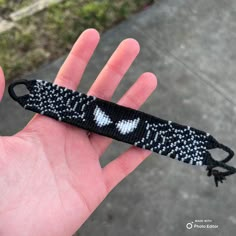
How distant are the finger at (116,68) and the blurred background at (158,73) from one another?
0.41 m

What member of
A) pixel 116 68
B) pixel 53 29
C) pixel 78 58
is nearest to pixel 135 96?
pixel 116 68

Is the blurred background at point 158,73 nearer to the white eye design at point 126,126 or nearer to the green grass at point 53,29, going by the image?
the green grass at point 53,29

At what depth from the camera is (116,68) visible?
173 centimetres

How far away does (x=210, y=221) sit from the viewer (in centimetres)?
194

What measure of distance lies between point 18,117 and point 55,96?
52 cm

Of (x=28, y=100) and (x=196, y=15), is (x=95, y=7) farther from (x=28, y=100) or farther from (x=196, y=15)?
(x=28, y=100)

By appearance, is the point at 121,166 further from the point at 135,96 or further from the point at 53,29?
the point at 53,29

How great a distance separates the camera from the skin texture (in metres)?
1.42

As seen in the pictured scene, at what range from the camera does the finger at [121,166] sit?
1.64 meters

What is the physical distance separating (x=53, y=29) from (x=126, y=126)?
0.94m

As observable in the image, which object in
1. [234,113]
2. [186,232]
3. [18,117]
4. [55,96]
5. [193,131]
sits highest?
[55,96]

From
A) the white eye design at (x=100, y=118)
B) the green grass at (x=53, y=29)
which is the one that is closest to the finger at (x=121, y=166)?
the white eye design at (x=100, y=118)

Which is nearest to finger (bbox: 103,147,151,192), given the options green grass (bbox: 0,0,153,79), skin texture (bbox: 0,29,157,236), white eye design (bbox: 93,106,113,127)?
skin texture (bbox: 0,29,157,236)

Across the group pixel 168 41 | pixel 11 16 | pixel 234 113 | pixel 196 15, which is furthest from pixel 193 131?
pixel 11 16
